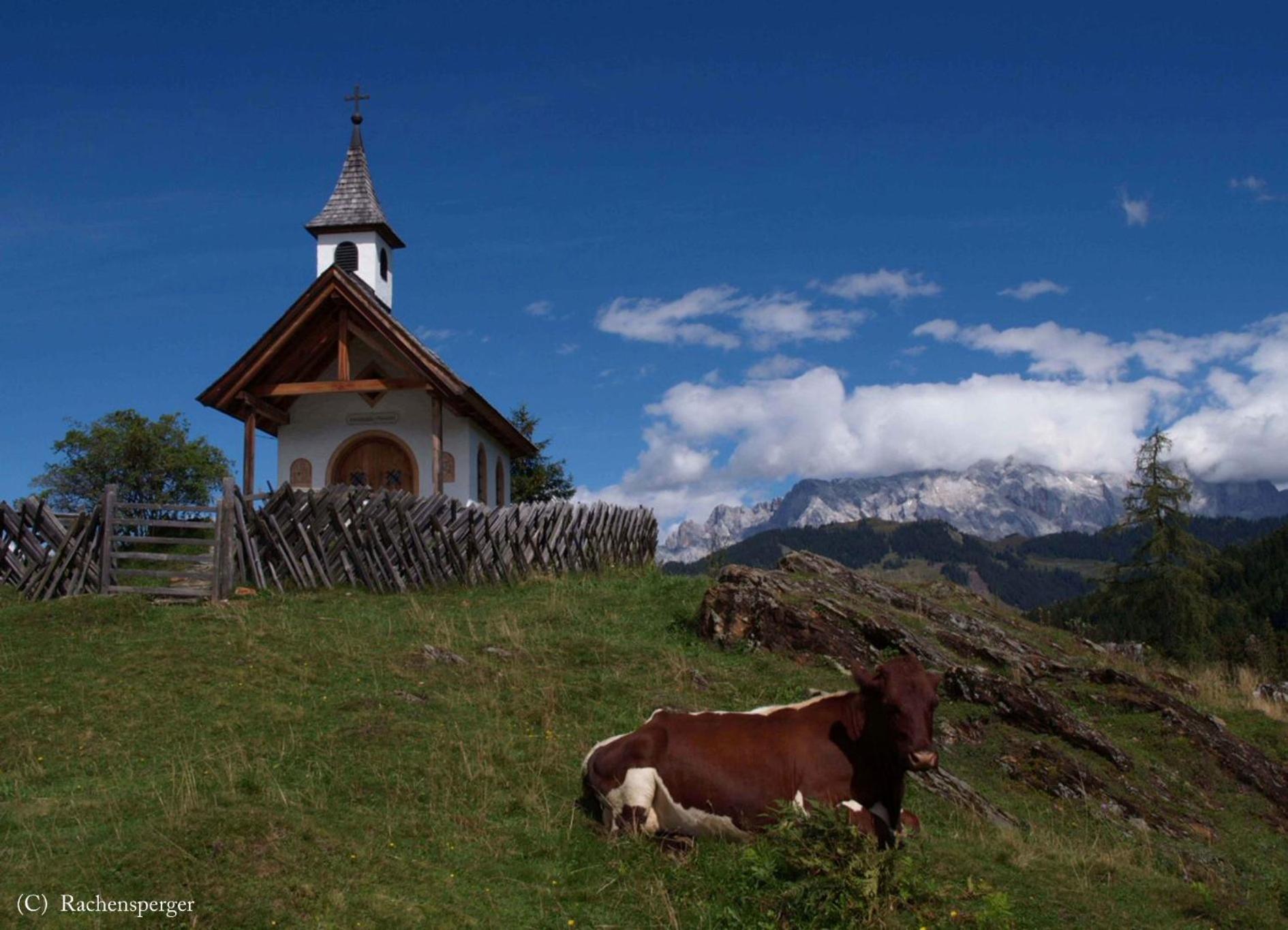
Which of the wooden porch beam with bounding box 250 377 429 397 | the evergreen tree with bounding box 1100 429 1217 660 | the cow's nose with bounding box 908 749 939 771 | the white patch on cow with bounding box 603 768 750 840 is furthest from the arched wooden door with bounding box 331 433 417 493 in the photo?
the evergreen tree with bounding box 1100 429 1217 660

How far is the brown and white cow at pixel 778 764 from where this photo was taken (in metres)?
6.83

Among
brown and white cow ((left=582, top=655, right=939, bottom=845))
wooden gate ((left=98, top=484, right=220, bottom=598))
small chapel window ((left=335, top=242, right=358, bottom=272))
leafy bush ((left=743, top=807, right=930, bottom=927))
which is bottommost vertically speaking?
leafy bush ((left=743, top=807, right=930, bottom=927))

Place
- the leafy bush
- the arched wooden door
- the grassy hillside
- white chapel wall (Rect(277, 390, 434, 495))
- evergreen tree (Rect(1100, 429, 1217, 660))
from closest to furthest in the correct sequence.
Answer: the leafy bush
the grassy hillside
white chapel wall (Rect(277, 390, 434, 495))
the arched wooden door
evergreen tree (Rect(1100, 429, 1217, 660))

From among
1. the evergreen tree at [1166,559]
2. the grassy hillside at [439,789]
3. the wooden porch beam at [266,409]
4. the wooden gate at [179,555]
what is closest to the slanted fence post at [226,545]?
the wooden gate at [179,555]

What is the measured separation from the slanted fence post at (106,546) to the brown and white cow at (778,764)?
Answer: 41.3 ft

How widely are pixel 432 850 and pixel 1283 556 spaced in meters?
110

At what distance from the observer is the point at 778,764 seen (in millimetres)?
7039

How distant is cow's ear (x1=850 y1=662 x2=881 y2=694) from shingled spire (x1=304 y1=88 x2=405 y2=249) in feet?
75.6

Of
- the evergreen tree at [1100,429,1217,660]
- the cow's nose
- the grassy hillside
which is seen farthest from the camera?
the evergreen tree at [1100,429,1217,660]

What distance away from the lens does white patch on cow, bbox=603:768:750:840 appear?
6918 millimetres

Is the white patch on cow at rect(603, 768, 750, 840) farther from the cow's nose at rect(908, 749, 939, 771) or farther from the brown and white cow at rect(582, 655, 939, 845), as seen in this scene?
the cow's nose at rect(908, 749, 939, 771)

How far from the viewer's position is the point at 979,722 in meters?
11.6

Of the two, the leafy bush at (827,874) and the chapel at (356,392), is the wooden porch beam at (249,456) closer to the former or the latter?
the chapel at (356,392)

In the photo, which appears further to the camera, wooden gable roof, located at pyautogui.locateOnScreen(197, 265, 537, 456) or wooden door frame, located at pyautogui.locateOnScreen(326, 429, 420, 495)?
wooden door frame, located at pyautogui.locateOnScreen(326, 429, 420, 495)
